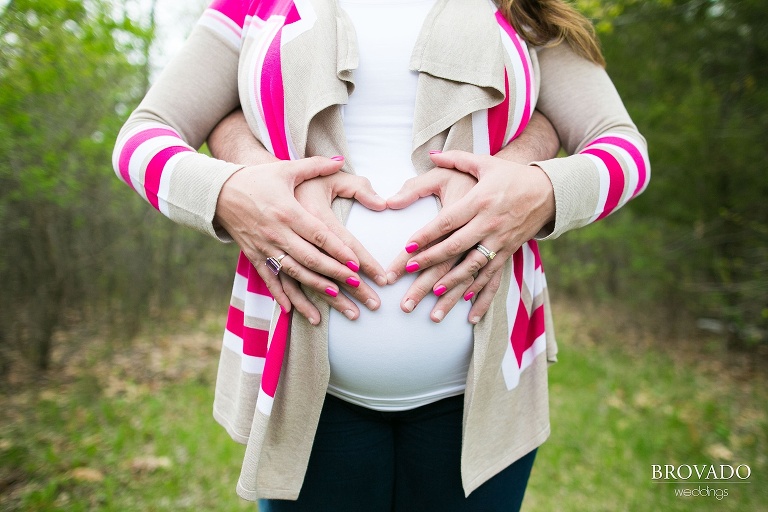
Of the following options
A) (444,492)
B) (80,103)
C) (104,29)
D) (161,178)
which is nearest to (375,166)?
(161,178)

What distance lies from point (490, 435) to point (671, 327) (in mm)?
7099

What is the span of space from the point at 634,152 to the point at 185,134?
0.94m

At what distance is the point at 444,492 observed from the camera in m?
1.13

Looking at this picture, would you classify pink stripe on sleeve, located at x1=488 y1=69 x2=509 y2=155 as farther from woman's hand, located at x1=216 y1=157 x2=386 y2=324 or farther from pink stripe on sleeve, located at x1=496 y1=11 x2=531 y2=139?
woman's hand, located at x1=216 y1=157 x2=386 y2=324

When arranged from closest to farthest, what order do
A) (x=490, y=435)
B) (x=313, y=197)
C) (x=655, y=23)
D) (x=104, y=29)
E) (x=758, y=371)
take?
1. (x=313, y=197)
2. (x=490, y=435)
3. (x=104, y=29)
4. (x=655, y=23)
5. (x=758, y=371)

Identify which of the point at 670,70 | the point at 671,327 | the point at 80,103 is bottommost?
the point at 671,327

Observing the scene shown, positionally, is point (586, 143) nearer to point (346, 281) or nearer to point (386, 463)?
point (346, 281)

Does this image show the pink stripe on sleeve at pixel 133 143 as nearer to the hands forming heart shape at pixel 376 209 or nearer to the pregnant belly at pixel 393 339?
the hands forming heart shape at pixel 376 209

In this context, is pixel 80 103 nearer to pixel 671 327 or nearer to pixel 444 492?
pixel 444 492

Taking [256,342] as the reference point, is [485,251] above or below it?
above

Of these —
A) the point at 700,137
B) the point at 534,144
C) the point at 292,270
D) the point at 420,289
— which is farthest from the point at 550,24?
the point at 700,137

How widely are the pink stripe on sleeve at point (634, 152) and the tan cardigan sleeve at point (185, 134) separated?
2.42ft

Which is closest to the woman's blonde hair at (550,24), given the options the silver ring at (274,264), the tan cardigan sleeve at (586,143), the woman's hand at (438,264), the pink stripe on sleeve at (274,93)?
the tan cardigan sleeve at (586,143)

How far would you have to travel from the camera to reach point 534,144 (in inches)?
45.8
